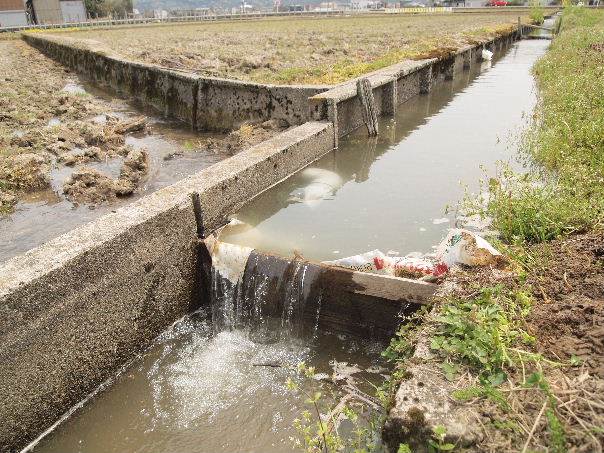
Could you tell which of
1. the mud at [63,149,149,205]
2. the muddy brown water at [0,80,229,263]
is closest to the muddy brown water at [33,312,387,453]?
the muddy brown water at [0,80,229,263]

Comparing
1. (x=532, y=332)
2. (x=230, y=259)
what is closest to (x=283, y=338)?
(x=230, y=259)

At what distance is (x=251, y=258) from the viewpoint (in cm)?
477

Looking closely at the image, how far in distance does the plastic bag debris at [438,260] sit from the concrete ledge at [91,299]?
1.54m

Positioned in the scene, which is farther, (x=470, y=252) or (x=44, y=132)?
(x=44, y=132)

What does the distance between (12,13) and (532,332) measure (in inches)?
2533

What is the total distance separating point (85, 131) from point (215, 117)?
2757 mm

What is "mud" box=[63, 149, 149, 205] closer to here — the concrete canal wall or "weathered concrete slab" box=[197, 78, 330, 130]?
the concrete canal wall

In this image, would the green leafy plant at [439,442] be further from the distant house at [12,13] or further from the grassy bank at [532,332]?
the distant house at [12,13]

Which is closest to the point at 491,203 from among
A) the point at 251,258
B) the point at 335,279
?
the point at 335,279

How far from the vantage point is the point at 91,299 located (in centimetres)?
380

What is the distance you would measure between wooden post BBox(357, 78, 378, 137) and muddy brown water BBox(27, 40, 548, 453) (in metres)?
0.24

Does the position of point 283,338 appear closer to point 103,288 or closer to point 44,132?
point 103,288

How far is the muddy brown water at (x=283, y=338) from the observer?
3.62m

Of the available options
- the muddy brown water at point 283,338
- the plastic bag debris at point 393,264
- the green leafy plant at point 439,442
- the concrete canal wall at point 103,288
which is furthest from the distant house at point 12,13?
the green leafy plant at point 439,442
